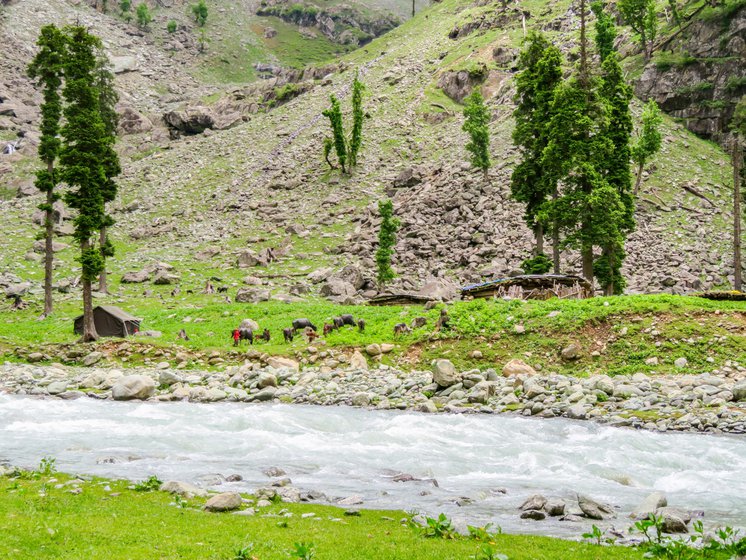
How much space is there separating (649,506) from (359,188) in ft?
251

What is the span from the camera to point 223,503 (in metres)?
12.1

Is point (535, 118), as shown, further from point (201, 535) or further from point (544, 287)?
point (201, 535)

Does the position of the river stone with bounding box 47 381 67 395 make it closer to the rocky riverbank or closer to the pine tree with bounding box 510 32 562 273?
the rocky riverbank

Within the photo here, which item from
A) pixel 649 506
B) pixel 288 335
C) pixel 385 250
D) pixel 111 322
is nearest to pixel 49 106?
pixel 111 322

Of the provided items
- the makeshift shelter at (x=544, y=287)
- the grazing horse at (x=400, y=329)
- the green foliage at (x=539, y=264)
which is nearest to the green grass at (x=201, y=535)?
the grazing horse at (x=400, y=329)

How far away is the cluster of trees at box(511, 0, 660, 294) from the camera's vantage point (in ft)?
133

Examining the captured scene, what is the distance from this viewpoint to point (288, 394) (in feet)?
92.5

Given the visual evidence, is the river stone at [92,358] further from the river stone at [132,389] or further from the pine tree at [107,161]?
the pine tree at [107,161]

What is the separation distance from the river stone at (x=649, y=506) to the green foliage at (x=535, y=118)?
33407 mm

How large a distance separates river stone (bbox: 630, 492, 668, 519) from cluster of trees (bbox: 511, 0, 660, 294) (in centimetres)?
2933

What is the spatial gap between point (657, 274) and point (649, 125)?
19608 mm

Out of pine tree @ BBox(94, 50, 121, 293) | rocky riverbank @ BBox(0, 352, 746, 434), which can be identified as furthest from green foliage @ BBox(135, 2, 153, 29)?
rocky riverbank @ BBox(0, 352, 746, 434)

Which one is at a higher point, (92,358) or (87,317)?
(87,317)

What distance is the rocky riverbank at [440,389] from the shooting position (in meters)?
22.5
